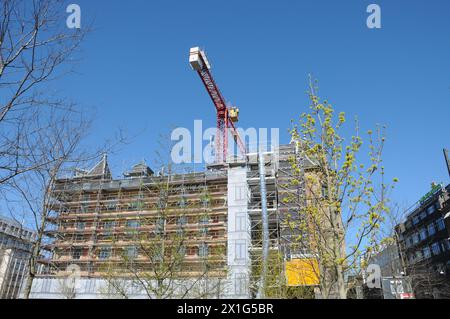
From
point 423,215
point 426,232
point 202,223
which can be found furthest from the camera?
point 423,215

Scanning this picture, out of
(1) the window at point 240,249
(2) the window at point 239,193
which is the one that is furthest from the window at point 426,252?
(2) the window at point 239,193

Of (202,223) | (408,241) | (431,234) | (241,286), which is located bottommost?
(241,286)

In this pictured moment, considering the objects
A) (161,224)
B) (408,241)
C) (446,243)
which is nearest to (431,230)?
(446,243)

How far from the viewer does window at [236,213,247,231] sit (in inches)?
1320

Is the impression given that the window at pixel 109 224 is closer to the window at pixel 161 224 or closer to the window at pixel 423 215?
the window at pixel 161 224

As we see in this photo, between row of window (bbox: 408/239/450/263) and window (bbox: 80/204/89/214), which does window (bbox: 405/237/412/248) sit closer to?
row of window (bbox: 408/239/450/263)

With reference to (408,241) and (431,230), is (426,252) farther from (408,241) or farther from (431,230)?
(408,241)

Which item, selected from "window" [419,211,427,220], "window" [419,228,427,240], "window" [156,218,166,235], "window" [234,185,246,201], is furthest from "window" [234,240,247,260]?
"window" [419,211,427,220]

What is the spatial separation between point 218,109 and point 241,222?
2345cm

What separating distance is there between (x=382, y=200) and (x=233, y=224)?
89.8 ft

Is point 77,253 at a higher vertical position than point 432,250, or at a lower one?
lower

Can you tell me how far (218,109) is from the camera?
5247cm
